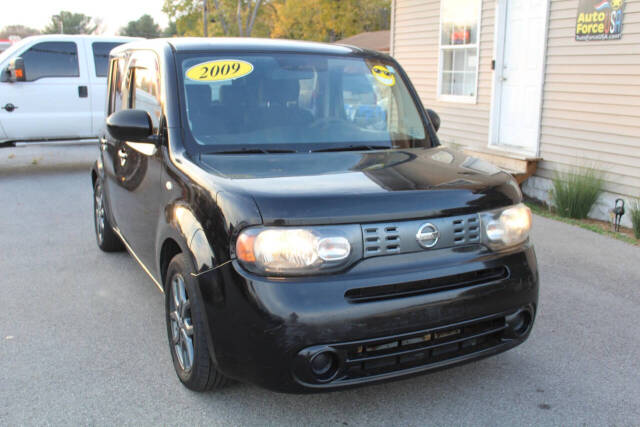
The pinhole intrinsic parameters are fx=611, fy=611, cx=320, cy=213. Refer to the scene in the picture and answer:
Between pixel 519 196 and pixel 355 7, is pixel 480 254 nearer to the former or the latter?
pixel 519 196

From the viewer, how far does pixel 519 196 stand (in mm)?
3244

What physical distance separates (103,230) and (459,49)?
7198 millimetres

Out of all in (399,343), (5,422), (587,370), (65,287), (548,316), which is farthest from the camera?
(65,287)

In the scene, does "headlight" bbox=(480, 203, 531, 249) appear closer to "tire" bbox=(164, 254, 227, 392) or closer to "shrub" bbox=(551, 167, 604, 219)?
"tire" bbox=(164, 254, 227, 392)

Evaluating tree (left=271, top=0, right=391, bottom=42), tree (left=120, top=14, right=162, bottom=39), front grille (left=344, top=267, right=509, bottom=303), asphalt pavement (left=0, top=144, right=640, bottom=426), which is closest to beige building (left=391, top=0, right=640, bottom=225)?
asphalt pavement (left=0, top=144, right=640, bottom=426)

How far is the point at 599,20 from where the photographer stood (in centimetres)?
759

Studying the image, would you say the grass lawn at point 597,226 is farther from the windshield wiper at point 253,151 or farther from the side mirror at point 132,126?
the side mirror at point 132,126

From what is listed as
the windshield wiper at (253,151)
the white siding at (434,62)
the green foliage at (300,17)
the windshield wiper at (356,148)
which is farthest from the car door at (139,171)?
the green foliage at (300,17)

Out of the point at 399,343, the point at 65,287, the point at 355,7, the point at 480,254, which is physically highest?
the point at 355,7

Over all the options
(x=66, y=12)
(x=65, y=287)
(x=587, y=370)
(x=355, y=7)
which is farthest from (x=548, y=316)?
(x=66, y=12)

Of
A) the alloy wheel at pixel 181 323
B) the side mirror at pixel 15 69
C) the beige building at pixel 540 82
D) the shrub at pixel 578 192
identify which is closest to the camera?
the alloy wheel at pixel 181 323

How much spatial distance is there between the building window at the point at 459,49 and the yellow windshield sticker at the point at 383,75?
6187 mm

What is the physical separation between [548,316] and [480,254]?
1772mm

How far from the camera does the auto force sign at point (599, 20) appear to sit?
7.29m
